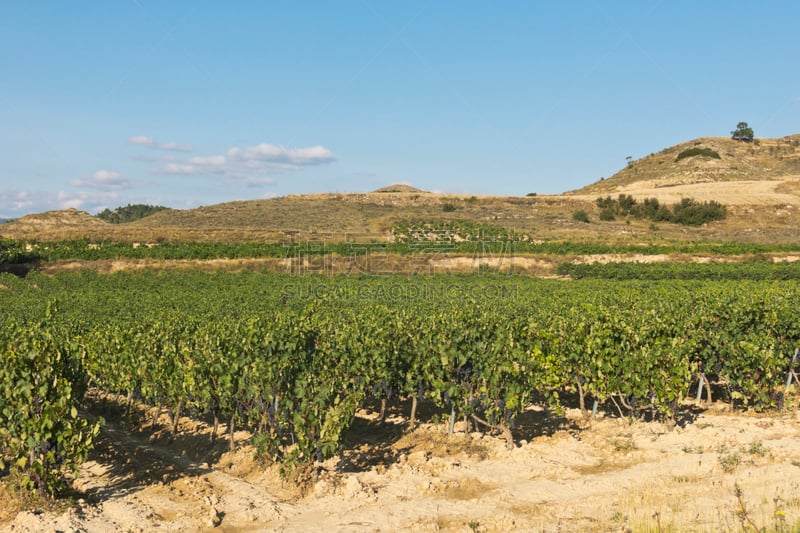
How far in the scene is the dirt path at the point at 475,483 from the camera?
8.62 meters

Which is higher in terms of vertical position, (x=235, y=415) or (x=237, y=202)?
(x=237, y=202)

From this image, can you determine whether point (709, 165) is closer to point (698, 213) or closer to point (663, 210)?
point (663, 210)

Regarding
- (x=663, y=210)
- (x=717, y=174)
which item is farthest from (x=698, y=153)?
(x=663, y=210)

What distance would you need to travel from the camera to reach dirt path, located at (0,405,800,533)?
8.62 meters

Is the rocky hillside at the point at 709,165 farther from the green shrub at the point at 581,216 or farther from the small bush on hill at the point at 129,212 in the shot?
the small bush on hill at the point at 129,212

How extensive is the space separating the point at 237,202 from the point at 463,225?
41698 mm

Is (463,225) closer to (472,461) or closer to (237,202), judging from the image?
(237,202)

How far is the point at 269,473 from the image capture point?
1096 centimetres

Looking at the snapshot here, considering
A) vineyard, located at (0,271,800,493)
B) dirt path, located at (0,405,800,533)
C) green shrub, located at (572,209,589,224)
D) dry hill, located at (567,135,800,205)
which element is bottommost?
dirt path, located at (0,405,800,533)

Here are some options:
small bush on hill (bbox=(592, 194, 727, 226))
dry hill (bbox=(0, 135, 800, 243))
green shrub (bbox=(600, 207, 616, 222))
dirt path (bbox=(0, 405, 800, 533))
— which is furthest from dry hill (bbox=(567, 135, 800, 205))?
dirt path (bbox=(0, 405, 800, 533))

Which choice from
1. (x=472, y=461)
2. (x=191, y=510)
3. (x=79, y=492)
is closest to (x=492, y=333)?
(x=472, y=461)

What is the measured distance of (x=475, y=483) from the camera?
407 inches

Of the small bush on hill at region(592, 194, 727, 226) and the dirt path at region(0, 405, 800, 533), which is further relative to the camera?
the small bush on hill at region(592, 194, 727, 226)

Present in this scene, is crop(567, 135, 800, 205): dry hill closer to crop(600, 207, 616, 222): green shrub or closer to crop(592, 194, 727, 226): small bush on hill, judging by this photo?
crop(592, 194, 727, 226): small bush on hill
